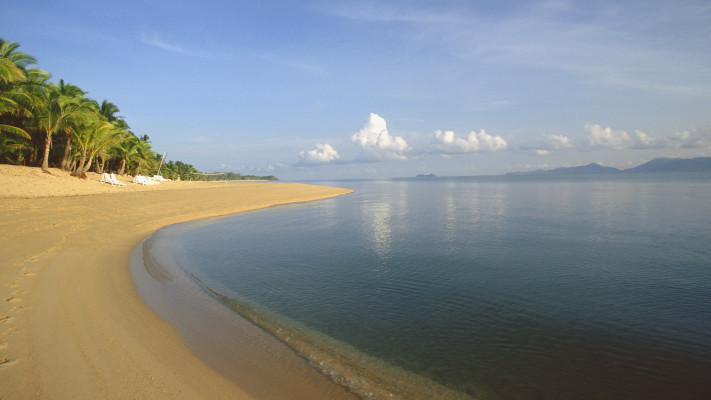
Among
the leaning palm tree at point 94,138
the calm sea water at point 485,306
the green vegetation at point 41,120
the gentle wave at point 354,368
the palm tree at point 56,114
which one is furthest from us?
the leaning palm tree at point 94,138

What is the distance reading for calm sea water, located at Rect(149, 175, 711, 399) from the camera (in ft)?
17.6

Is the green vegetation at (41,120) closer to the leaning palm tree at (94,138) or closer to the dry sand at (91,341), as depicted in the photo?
the leaning palm tree at (94,138)

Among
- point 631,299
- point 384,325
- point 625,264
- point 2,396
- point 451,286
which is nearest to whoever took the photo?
point 2,396

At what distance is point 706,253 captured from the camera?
13.0m

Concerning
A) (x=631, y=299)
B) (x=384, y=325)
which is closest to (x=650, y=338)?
(x=631, y=299)

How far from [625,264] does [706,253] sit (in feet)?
13.9

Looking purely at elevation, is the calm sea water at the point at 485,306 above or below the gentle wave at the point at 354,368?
below

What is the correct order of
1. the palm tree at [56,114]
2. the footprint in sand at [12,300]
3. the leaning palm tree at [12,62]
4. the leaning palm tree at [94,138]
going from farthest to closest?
the leaning palm tree at [94,138]
the palm tree at [56,114]
the leaning palm tree at [12,62]
the footprint in sand at [12,300]

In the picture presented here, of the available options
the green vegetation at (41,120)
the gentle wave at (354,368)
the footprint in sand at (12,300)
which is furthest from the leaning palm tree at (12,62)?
the gentle wave at (354,368)

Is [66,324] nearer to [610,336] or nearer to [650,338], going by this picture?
[610,336]

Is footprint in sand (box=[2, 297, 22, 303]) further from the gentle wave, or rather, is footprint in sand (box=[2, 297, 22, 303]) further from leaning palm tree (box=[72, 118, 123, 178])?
leaning palm tree (box=[72, 118, 123, 178])

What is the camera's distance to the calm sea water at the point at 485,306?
5371mm

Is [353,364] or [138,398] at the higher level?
[138,398]

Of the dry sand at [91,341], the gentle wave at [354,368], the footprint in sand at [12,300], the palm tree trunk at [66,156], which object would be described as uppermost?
the palm tree trunk at [66,156]
